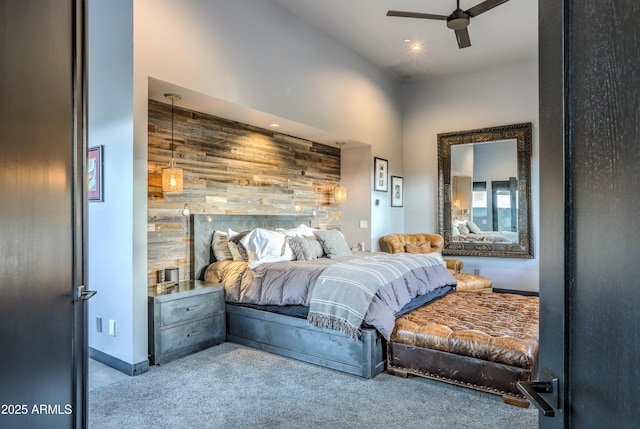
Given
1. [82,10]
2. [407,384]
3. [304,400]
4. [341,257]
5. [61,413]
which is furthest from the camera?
[341,257]

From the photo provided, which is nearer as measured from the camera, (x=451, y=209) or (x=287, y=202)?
(x=287, y=202)

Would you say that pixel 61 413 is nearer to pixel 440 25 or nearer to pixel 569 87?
pixel 569 87

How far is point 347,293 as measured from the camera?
3258 millimetres

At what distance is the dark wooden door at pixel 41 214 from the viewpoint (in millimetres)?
1072

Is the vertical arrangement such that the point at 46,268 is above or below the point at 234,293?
above

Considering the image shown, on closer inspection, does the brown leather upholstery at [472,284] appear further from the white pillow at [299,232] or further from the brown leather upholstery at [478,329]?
the white pillow at [299,232]

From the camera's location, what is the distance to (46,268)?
4.10 ft

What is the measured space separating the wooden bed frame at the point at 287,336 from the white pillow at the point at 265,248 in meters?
0.45

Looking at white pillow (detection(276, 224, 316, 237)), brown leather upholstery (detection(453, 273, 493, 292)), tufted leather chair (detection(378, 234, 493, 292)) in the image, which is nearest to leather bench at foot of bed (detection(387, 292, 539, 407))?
brown leather upholstery (detection(453, 273, 493, 292))

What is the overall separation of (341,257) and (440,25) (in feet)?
10.3

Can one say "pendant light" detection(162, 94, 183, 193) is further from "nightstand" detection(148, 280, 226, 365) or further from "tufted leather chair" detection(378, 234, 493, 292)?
"tufted leather chair" detection(378, 234, 493, 292)

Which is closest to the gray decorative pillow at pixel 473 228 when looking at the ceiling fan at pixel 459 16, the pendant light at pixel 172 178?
the ceiling fan at pixel 459 16

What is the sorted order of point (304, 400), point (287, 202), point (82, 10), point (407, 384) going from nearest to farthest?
1. point (82, 10)
2. point (304, 400)
3. point (407, 384)
4. point (287, 202)

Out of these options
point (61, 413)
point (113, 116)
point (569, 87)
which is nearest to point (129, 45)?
point (113, 116)
